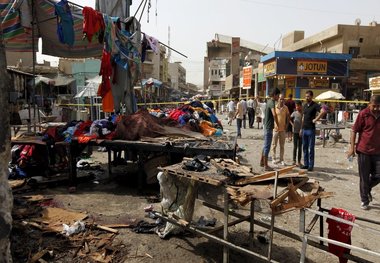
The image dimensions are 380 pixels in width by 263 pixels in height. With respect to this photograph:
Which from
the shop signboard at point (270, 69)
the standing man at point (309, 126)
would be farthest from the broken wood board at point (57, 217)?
the shop signboard at point (270, 69)

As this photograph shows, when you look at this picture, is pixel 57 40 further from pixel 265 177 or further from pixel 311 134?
pixel 265 177

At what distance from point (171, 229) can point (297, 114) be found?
678cm

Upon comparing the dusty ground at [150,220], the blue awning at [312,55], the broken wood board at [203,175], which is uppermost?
the blue awning at [312,55]

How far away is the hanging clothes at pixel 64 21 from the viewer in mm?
7975

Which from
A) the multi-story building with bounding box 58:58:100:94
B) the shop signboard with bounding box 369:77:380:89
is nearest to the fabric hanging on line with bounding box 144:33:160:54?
the shop signboard with bounding box 369:77:380:89

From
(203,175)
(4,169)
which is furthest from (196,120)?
(4,169)

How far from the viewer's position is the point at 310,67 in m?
29.7

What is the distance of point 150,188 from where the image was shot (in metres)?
7.38

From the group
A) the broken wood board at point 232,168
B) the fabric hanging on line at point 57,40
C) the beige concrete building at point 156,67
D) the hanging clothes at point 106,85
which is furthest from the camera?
the beige concrete building at point 156,67

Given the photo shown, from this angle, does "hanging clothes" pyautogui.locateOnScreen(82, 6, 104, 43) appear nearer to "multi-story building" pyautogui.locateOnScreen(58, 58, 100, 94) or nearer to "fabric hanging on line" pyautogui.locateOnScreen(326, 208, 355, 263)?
"fabric hanging on line" pyautogui.locateOnScreen(326, 208, 355, 263)

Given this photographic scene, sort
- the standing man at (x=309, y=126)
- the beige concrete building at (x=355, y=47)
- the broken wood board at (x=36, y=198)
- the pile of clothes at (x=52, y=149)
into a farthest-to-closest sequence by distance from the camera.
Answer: the beige concrete building at (x=355, y=47) → the standing man at (x=309, y=126) → the pile of clothes at (x=52, y=149) → the broken wood board at (x=36, y=198)

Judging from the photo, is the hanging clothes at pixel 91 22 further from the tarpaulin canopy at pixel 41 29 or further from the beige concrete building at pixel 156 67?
the beige concrete building at pixel 156 67

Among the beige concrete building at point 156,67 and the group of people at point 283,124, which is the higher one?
the beige concrete building at point 156,67

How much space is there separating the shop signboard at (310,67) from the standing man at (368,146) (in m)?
24.7
